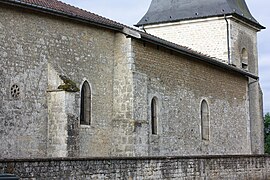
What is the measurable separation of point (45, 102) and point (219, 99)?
Answer: 1190cm

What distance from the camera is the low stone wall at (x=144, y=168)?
9.89 metres

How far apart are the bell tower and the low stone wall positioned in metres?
10.6

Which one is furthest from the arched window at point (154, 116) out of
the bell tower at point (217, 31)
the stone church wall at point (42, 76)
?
the bell tower at point (217, 31)

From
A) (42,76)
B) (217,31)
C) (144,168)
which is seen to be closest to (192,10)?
(217,31)

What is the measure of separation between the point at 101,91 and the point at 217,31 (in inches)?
514

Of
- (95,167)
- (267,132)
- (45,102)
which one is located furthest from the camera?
(267,132)

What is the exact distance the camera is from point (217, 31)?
29.6 metres

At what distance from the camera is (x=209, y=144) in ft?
80.4

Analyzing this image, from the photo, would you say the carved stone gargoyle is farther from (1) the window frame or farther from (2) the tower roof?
(2) the tower roof

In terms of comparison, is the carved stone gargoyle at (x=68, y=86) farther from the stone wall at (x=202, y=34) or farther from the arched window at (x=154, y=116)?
the stone wall at (x=202, y=34)

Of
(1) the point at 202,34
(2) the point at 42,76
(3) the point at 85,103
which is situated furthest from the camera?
(1) the point at 202,34

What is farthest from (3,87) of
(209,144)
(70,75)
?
(209,144)

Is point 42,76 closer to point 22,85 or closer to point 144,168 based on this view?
point 22,85

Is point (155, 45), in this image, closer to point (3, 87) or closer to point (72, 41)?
point (72, 41)
